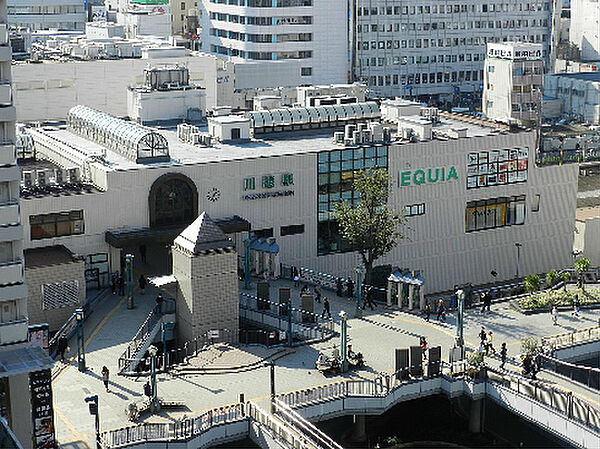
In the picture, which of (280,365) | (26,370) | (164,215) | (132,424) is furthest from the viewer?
(164,215)

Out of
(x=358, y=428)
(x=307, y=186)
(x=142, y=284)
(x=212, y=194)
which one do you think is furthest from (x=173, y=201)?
(x=358, y=428)

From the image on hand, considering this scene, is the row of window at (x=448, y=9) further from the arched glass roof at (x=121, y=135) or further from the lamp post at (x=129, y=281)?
the lamp post at (x=129, y=281)

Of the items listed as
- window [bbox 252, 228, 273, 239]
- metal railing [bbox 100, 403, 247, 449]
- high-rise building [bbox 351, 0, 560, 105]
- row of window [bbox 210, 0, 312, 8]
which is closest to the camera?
metal railing [bbox 100, 403, 247, 449]

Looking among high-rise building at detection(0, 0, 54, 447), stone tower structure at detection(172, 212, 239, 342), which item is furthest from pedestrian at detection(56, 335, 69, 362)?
high-rise building at detection(0, 0, 54, 447)

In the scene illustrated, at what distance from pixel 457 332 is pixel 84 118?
38914 millimetres

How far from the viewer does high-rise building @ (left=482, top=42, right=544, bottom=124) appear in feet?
490

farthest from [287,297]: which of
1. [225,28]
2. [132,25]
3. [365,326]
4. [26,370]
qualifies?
[225,28]

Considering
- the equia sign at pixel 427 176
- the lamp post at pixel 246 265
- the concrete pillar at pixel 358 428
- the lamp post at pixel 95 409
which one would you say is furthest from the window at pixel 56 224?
the equia sign at pixel 427 176

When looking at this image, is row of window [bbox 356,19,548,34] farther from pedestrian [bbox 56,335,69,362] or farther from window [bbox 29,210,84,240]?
pedestrian [bbox 56,335,69,362]

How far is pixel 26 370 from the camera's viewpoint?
154ft

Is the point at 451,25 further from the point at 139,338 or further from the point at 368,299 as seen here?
the point at 139,338

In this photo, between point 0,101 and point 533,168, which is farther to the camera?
point 533,168

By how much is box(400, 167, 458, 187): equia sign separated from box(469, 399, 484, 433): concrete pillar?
2713cm

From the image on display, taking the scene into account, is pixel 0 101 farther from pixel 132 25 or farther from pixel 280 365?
pixel 132 25
